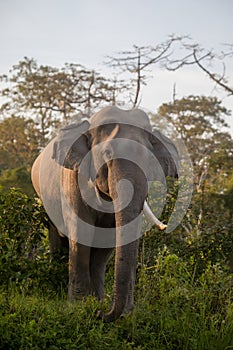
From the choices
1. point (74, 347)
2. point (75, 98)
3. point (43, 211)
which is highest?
point (75, 98)

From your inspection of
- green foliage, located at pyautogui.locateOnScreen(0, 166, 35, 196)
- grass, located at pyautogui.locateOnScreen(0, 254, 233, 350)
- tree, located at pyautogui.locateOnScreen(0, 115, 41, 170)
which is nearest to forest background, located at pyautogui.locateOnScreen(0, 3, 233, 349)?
grass, located at pyautogui.locateOnScreen(0, 254, 233, 350)

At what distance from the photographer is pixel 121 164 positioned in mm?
4906

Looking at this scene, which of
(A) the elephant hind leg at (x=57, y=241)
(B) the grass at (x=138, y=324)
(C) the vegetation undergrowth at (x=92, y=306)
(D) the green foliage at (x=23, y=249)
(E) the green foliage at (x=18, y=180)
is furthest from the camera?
(E) the green foliage at (x=18, y=180)

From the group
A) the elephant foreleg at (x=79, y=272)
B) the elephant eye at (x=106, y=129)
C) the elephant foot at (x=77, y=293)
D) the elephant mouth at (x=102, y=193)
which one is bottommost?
the elephant foot at (x=77, y=293)

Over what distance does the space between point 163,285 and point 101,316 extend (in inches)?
39.0

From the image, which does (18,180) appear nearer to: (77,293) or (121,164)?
(77,293)

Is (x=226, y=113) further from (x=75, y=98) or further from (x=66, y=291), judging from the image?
(x=66, y=291)

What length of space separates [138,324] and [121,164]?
1.36 meters

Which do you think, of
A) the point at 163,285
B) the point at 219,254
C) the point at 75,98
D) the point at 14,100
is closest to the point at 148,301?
the point at 163,285

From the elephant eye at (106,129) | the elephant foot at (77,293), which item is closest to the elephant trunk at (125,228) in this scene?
the elephant eye at (106,129)

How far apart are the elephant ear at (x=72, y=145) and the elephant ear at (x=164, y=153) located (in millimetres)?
680

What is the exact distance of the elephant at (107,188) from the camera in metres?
4.63

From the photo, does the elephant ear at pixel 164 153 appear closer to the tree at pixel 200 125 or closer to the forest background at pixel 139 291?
the forest background at pixel 139 291

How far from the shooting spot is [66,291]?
6.44 m
